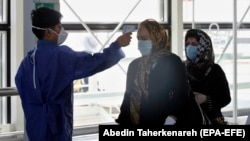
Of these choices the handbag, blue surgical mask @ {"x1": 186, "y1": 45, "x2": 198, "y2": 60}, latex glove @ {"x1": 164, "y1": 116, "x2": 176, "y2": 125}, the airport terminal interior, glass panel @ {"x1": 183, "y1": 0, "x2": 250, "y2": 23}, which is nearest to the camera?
latex glove @ {"x1": 164, "y1": 116, "x2": 176, "y2": 125}

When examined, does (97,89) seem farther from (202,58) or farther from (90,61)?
(90,61)

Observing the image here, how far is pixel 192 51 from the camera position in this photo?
76.5 inches

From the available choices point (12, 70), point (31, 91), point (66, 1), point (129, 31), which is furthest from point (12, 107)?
point (129, 31)

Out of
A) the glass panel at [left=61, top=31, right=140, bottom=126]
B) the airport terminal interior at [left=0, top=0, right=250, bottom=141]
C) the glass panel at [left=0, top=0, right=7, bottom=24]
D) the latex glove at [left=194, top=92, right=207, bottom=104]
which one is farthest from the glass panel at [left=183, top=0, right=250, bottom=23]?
the latex glove at [left=194, top=92, right=207, bottom=104]

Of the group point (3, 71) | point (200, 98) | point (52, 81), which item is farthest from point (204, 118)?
point (3, 71)

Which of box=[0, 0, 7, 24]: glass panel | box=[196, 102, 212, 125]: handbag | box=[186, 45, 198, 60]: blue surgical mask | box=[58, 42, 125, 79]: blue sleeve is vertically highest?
box=[0, 0, 7, 24]: glass panel

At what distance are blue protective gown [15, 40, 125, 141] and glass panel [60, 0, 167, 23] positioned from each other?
1651 mm

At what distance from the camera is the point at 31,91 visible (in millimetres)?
1720

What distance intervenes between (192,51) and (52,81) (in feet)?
2.25

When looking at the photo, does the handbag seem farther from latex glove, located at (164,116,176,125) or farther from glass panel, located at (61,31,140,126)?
glass panel, located at (61,31,140,126)

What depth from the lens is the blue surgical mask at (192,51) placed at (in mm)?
1935

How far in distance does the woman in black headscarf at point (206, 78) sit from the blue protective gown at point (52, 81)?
398 mm

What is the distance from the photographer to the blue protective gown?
169cm

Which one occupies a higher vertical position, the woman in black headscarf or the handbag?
the woman in black headscarf
